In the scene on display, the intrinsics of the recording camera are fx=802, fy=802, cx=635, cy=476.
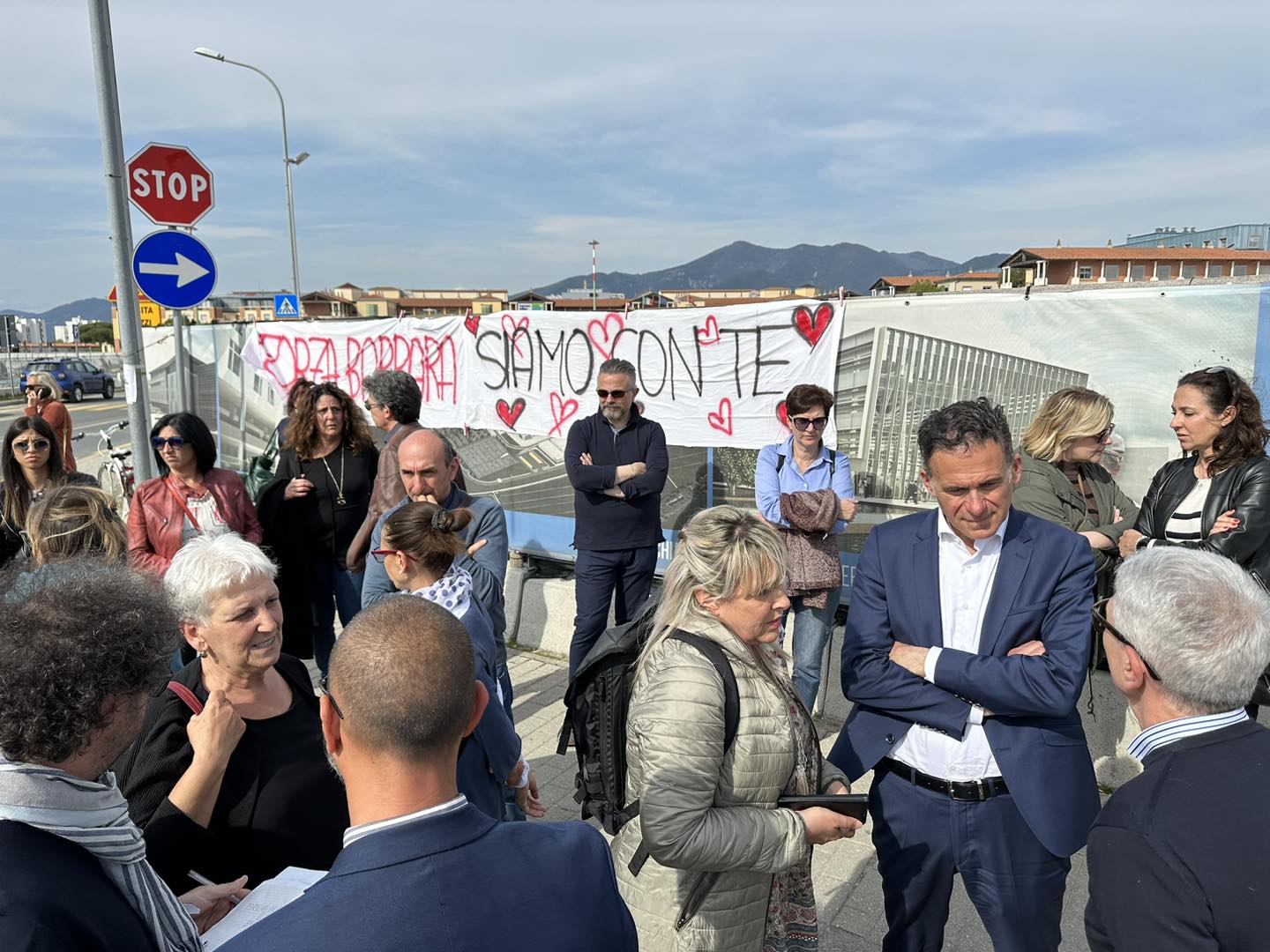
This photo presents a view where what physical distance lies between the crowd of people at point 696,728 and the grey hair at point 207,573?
0.01m

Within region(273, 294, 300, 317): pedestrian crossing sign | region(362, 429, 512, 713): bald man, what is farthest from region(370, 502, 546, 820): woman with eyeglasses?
region(273, 294, 300, 317): pedestrian crossing sign

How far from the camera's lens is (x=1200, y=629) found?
4.93ft

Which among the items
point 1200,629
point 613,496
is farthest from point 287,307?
point 1200,629

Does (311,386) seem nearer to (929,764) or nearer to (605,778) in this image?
(605,778)

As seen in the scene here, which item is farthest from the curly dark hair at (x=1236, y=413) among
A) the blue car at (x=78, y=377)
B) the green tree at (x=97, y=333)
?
the green tree at (x=97, y=333)

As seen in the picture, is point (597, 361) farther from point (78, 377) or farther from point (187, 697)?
point (78, 377)

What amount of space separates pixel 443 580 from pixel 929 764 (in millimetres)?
1567

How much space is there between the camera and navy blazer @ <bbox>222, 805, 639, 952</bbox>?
99 centimetres

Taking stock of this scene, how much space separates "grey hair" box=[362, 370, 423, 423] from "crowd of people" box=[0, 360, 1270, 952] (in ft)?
3.35

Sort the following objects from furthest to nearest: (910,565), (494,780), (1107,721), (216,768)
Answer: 1. (1107,721)
2. (494,780)
3. (910,565)
4. (216,768)

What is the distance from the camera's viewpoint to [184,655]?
3.77m

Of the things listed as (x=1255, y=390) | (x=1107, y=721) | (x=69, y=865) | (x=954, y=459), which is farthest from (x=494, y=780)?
(x=1255, y=390)

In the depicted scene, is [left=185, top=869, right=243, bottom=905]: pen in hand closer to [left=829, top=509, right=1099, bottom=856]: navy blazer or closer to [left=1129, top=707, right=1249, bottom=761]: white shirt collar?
[left=829, top=509, right=1099, bottom=856]: navy blazer

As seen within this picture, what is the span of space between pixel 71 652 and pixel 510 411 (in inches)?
204
